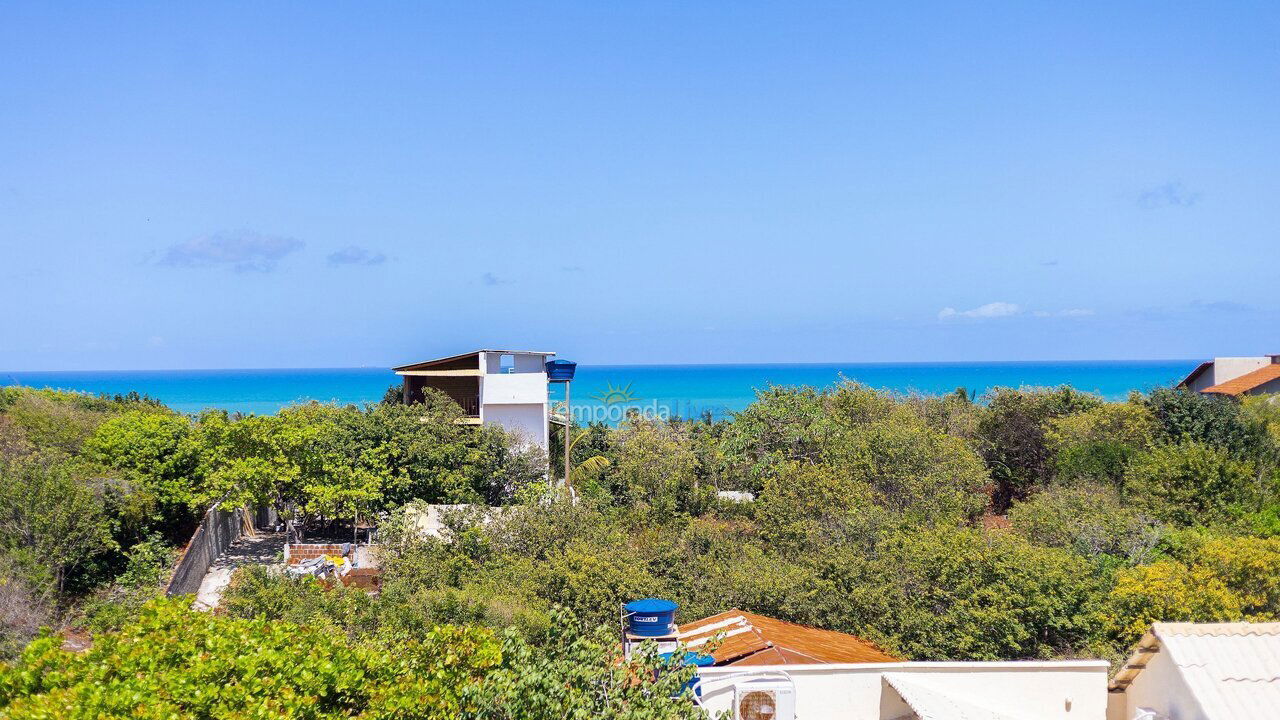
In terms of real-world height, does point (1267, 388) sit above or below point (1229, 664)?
above

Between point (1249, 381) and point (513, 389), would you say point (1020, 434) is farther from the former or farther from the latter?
point (513, 389)

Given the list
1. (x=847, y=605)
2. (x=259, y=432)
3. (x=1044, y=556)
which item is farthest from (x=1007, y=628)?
(x=259, y=432)

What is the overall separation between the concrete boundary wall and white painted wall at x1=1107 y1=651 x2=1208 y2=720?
17966 mm

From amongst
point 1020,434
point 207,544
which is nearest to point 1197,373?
point 1020,434

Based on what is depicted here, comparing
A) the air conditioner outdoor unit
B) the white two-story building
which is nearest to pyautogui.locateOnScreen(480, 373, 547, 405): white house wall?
the white two-story building

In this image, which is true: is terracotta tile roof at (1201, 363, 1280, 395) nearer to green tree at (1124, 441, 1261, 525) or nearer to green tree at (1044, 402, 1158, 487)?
green tree at (1044, 402, 1158, 487)

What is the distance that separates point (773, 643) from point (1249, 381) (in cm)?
3404

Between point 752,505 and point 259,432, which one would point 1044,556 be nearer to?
point 752,505

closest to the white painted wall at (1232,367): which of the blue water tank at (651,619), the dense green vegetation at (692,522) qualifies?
the dense green vegetation at (692,522)

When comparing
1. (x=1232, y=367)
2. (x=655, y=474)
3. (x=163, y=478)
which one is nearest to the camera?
Result: (x=163, y=478)

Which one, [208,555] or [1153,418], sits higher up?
[1153,418]

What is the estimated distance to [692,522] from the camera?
21141mm

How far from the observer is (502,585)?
55.4 feet

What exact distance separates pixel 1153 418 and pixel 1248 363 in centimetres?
1662
